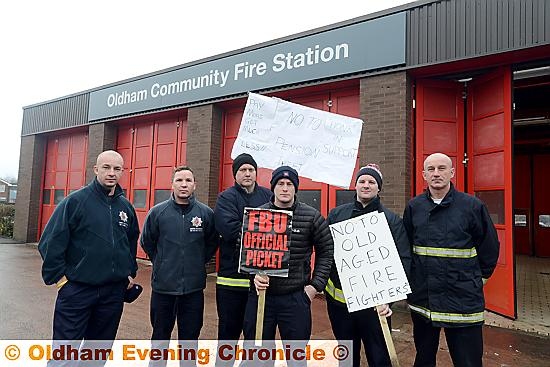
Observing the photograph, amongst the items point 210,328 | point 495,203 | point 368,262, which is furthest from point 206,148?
point 368,262

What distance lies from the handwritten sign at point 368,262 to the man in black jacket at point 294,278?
0.53 feet

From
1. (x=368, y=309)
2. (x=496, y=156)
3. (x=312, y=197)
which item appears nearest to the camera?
(x=368, y=309)

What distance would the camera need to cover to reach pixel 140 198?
11.5 m

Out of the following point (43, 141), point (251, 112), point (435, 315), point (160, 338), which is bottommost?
point (160, 338)

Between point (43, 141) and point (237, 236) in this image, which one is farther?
point (43, 141)

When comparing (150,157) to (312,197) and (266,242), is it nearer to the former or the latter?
(312,197)

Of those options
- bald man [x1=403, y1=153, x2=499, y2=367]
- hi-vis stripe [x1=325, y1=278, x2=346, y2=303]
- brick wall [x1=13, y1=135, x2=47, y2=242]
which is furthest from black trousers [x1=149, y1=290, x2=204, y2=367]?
brick wall [x1=13, y1=135, x2=47, y2=242]

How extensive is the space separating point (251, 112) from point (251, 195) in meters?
1.16

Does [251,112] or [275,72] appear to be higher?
[275,72]

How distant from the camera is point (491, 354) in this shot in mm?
4445

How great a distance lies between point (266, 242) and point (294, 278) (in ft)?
1.23

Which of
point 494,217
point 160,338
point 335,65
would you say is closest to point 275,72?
point 335,65

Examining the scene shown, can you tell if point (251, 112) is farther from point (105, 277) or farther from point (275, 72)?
point (275, 72)

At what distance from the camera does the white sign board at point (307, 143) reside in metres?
4.05
